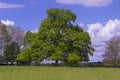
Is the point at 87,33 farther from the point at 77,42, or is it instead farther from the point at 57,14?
the point at 57,14

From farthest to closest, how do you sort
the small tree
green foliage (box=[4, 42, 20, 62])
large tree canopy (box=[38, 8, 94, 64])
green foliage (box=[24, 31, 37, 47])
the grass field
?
the small tree
green foliage (box=[4, 42, 20, 62])
green foliage (box=[24, 31, 37, 47])
large tree canopy (box=[38, 8, 94, 64])
the grass field

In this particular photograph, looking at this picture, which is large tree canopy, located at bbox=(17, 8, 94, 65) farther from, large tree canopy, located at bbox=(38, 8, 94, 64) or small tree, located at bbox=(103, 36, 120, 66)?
small tree, located at bbox=(103, 36, 120, 66)

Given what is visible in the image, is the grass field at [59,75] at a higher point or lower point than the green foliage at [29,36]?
lower

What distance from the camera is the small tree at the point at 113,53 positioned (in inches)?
3563

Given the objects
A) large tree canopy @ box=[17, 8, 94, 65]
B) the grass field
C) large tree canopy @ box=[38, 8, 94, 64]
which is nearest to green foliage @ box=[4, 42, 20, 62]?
large tree canopy @ box=[17, 8, 94, 65]

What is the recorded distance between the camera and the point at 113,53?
91.5 metres

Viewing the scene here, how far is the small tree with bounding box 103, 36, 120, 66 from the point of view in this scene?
90.5 meters

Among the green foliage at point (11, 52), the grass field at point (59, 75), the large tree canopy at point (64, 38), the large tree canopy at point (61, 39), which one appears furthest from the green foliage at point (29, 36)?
the grass field at point (59, 75)

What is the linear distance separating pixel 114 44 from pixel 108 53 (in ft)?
9.86

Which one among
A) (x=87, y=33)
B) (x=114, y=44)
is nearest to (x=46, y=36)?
(x=87, y=33)

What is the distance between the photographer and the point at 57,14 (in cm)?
7188

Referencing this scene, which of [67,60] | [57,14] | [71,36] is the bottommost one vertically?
[67,60]

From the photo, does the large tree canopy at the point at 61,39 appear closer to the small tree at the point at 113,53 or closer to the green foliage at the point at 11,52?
the green foliage at the point at 11,52

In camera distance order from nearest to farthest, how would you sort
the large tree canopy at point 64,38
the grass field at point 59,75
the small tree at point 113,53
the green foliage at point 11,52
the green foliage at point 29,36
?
1. the grass field at point 59,75
2. the large tree canopy at point 64,38
3. the green foliage at point 29,36
4. the green foliage at point 11,52
5. the small tree at point 113,53
